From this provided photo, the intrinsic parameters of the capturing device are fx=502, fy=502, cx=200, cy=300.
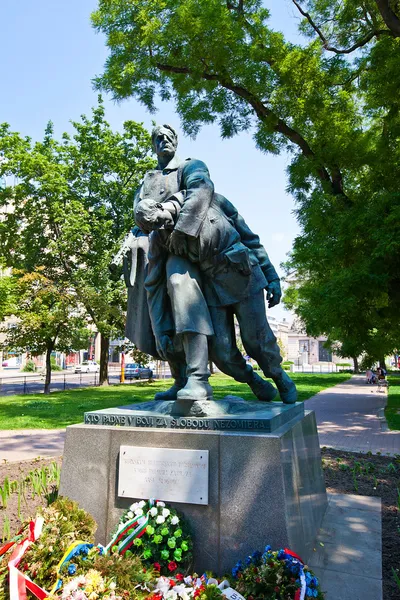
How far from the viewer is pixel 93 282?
24375 millimetres

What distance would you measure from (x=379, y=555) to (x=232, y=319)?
2170 mm

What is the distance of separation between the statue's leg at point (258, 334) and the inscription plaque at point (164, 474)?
1289 mm

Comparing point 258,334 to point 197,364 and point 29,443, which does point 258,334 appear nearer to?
point 197,364

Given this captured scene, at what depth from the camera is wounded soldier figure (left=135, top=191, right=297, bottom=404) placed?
3.91 metres

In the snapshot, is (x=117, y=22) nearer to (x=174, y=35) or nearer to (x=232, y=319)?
(x=174, y=35)

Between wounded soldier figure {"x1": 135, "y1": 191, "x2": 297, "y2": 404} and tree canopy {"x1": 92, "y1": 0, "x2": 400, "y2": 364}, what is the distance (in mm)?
7052

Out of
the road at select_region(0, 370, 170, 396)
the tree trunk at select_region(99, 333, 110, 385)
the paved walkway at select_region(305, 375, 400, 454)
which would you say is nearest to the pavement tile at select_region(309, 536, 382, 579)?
the paved walkway at select_region(305, 375, 400, 454)

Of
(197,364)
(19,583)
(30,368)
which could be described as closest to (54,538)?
(19,583)

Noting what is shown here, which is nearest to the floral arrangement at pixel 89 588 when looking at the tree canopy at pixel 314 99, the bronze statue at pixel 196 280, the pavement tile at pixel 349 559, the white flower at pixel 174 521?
the white flower at pixel 174 521

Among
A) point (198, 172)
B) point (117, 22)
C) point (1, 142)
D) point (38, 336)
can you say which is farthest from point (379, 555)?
point (1, 142)

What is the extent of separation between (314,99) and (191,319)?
1162 cm

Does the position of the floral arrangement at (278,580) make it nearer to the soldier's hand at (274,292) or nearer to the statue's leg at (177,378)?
the statue's leg at (177,378)

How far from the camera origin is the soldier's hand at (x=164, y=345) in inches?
165

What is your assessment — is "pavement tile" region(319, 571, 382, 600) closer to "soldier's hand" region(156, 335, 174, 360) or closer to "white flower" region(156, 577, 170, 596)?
"white flower" region(156, 577, 170, 596)
